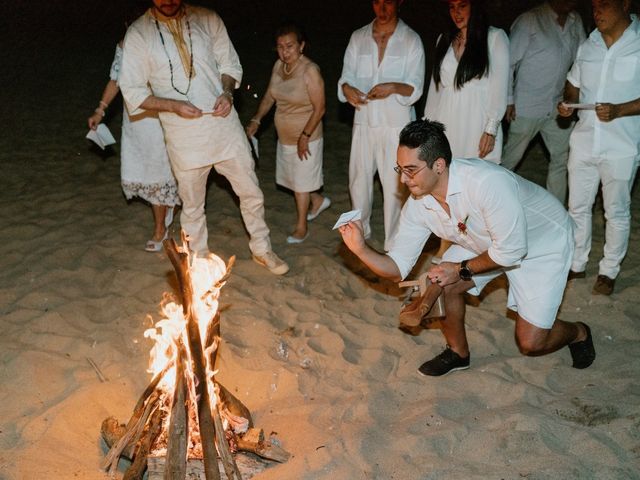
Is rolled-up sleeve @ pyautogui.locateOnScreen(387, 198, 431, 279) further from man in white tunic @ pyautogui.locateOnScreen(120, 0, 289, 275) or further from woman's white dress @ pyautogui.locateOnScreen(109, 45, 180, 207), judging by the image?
woman's white dress @ pyautogui.locateOnScreen(109, 45, 180, 207)

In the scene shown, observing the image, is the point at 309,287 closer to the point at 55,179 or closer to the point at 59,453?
the point at 59,453

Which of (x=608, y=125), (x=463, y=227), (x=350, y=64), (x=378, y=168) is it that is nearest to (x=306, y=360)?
(x=463, y=227)

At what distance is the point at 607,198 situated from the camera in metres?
4.78

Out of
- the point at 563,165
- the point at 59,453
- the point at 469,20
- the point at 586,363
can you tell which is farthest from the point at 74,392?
the point at 563,165

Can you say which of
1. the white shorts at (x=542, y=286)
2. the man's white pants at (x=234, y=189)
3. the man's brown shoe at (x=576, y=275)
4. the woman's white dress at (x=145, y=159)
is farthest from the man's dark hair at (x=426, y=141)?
the woman's white dress at (x=145, y=159)

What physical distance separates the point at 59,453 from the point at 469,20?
4033 mm

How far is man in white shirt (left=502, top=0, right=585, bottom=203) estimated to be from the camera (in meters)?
5.55

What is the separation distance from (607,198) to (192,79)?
3.25m

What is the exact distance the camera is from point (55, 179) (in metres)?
7.33

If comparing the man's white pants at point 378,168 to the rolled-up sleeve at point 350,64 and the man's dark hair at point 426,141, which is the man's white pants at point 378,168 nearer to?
the rolled-up sleeve at point 350,64

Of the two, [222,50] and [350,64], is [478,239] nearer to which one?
[350,64]

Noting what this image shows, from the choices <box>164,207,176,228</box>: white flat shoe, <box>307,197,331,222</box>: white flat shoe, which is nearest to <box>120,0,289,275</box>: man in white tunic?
<box>164,207,176,228</box>: white flat shoe

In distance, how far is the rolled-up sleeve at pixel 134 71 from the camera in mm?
4512

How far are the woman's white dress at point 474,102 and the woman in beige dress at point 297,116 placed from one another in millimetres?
1013
